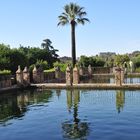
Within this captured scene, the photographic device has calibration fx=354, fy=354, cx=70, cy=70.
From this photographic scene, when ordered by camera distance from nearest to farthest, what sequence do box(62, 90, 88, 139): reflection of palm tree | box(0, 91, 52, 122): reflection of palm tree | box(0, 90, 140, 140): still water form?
1. box(62, 90, 88, 139): reflection of palm tree
2. box(0, 90, 140, 140): still water
3. box(0, 91, 52, 122): reflection of palm tree

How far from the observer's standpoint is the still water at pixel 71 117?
13844mm

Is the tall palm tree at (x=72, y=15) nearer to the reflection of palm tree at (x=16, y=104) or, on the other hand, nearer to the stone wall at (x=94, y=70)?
the stone wall at (x=94, y=70)

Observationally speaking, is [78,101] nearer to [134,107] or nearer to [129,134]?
[134,107]

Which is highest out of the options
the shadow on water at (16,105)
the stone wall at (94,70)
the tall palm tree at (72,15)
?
the tall palm tree at (72,15)

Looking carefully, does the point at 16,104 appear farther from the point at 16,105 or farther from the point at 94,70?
the point at 94,70

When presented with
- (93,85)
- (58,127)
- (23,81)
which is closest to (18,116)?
(58,127)

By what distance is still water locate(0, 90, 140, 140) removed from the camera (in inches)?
545

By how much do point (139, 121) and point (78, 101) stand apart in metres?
7.66

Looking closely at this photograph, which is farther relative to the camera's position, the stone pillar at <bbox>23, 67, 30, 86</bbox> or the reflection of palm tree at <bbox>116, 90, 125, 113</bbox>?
the stone pillar at <bbox>23, 67, 30, 86</bbox>

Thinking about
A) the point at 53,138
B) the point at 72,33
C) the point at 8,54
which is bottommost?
the point at 53,138

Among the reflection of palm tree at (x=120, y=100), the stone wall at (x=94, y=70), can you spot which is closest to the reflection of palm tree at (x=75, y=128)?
the reflection of palm tree at (x=120, y=100)

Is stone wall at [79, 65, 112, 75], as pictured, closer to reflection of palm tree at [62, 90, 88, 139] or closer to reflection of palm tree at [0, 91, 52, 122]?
reflection of palm tree at [0, 91, 52, 122]

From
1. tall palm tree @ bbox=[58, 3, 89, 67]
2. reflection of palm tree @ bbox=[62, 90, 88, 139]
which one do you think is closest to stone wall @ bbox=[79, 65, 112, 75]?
tall palm tree @ bbox=[58, 3, 89, 67]

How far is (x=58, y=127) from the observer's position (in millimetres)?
15219
